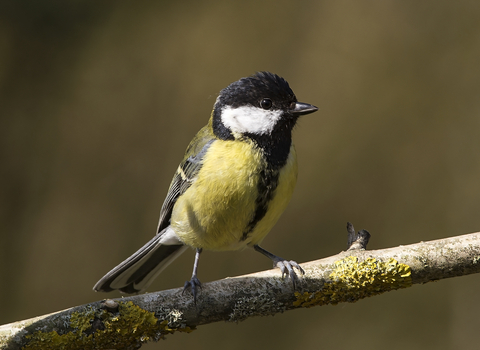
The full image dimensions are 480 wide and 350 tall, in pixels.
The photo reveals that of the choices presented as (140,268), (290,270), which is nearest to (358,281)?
(290,270)

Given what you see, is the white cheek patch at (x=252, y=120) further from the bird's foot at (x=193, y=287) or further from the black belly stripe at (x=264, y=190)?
the bird's foot at (x=193, y=287)

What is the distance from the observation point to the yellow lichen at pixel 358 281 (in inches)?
65.4

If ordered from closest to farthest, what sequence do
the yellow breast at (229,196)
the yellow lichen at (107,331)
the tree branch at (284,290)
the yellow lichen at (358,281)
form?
the yellow lichen at (107,331) < the tree branch at (284,290) < the yellow lichen at (358,281) < the yellow breast at (229,196)

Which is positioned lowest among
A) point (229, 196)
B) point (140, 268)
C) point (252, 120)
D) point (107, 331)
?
point (140, 268)

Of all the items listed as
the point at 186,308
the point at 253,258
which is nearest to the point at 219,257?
the point at 253,258

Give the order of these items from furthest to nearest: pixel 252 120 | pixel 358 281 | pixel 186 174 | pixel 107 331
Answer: pixel 186 174
pixel 252 120
pixel 358 281
pixel 107 331

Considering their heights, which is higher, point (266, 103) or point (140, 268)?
point (266, 103)

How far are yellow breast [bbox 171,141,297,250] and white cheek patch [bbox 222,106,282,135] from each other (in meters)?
0.09

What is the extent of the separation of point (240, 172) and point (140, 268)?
34.1 inches

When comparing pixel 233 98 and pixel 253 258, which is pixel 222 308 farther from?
pixel 253 258

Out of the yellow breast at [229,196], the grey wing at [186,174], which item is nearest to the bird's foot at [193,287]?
the yellow breast at [229,196]

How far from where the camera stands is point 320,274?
5.57ft

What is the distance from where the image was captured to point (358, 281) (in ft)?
5.45

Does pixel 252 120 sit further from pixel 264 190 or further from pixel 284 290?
pixel 284 290
